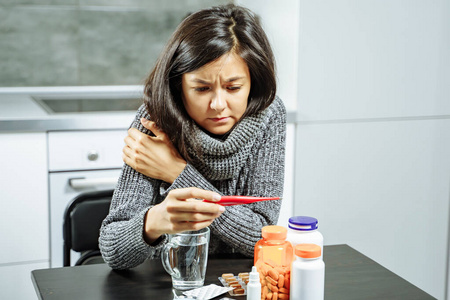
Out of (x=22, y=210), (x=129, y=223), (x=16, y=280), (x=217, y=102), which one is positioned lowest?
(x=16, y=280)

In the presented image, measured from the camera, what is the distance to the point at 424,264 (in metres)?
2.14

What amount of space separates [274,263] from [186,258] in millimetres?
144

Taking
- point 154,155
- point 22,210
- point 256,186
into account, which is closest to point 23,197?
point 22,210

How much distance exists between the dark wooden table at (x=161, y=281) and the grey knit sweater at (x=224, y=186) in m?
0.04

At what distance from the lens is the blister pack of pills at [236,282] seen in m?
0.90

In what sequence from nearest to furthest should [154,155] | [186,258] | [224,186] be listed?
1. [186,258]
2. [154,155]
3. [224,186]

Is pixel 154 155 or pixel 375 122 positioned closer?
pixel 154 155

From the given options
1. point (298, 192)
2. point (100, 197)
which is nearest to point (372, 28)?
point (298, 192)

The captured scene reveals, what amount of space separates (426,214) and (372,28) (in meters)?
0.72

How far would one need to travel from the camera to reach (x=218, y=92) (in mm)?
1109

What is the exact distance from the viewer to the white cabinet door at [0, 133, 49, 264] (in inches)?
Result: 68.4

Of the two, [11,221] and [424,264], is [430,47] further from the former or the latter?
[11,221]

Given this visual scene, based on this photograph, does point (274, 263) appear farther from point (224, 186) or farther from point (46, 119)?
point (46, 119)

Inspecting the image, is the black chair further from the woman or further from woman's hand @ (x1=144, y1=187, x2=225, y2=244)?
woman's hand @ (x1=144, y1=187, x2=225, y2=244)
